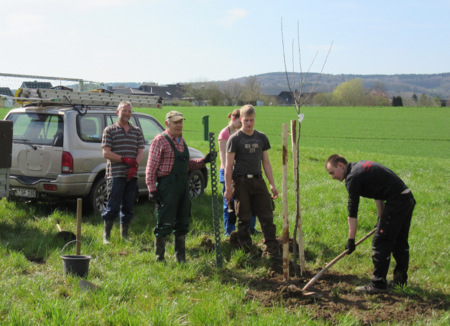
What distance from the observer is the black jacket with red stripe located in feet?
16.9

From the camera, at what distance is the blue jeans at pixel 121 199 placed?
6.92m

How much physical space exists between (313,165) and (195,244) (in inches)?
440

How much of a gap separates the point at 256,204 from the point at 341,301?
5.97 ft

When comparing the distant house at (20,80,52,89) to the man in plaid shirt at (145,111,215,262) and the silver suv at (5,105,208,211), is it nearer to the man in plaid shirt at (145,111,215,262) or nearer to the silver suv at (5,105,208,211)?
the silver suv at (5,105,208,211)

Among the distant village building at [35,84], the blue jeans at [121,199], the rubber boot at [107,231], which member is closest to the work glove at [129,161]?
the blue jeans at [121,199]

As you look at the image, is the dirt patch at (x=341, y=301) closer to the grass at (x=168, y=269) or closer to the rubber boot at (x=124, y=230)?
the grass at (x=168, y=269)

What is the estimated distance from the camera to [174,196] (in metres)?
5.99

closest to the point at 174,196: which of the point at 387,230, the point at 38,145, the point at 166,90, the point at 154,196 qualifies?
the point at 154,196

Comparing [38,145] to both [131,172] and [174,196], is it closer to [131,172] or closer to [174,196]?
[131,172]

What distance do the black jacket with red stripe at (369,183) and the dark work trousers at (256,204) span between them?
1.41 meters

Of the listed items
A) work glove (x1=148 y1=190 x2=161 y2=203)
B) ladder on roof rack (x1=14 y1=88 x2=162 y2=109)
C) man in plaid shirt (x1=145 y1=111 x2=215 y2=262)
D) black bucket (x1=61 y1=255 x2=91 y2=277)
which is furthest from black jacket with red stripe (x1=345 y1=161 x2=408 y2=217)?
ladder on roof rack (x1=14 y1=88 x2=162 y2=109)

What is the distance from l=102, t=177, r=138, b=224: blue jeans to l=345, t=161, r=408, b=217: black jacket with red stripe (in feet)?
10.5

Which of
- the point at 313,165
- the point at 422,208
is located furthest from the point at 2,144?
the point at 313,165

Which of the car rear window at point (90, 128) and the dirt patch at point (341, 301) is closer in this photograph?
the dirt patch at point (341, 301)
